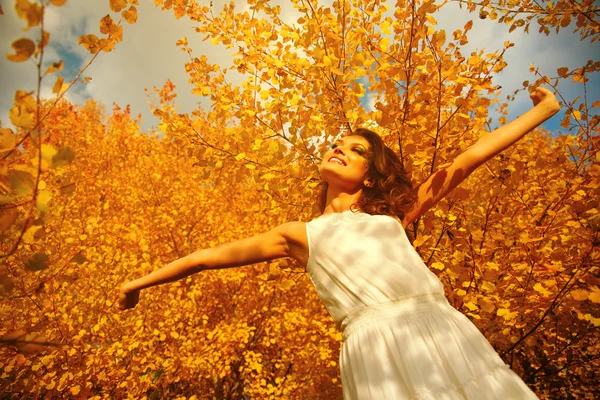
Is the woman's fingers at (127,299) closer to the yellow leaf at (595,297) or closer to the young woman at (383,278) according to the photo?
the young woman at (383,278)

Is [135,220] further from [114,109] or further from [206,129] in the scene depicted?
[114,109]

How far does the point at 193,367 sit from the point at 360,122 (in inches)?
223

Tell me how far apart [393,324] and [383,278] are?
7.7 inches

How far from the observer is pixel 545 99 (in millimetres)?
1741

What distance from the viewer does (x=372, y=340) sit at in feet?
4.53

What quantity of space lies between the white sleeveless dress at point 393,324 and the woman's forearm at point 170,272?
558 millimetres

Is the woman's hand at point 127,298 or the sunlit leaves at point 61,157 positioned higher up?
the sunlit leaves at point 61,157

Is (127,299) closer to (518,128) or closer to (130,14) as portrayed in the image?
(130,14)

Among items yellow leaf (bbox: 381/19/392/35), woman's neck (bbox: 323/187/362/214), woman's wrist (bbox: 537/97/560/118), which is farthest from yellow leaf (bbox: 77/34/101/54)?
woman's wrist (bbox: 537/97/560/118)

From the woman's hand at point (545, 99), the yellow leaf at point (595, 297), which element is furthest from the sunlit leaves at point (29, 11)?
the yellow leaf at point (595, 297)

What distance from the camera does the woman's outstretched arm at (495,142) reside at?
5.65ft

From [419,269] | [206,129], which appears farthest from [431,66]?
[206,129]

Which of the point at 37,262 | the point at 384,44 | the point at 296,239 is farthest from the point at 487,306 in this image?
the point at 37,262

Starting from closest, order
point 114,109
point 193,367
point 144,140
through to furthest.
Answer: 1. point 193,367
2. point 144,140
3. point 114,109
